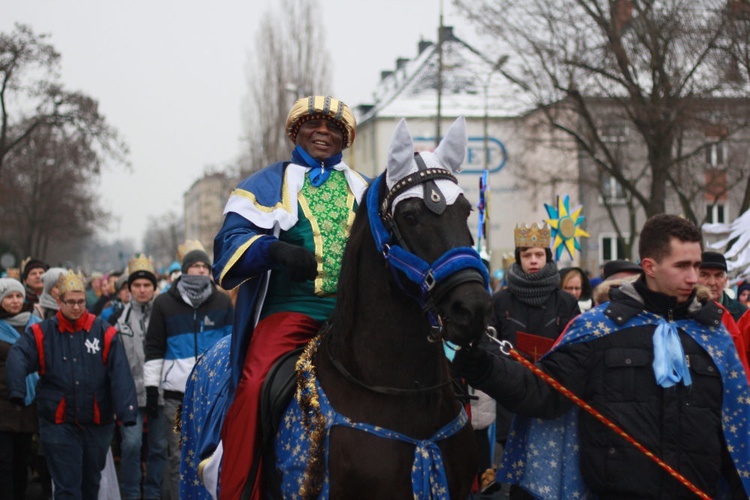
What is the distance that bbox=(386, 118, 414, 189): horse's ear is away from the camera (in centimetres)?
406

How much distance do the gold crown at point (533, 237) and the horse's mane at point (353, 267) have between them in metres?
4.04

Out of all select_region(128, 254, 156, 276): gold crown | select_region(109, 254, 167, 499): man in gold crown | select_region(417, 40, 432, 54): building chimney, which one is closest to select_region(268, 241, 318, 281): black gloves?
select_region(109, 254, 167, 499): man in gold crown

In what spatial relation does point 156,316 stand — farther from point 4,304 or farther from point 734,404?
point 734,404

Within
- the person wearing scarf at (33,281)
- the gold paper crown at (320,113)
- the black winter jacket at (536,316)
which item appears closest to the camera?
the gold paper crown at (320,113)

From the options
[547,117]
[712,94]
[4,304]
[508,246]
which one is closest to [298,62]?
[508,246]

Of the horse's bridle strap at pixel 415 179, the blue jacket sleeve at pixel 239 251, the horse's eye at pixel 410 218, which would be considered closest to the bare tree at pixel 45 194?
the blue jacket sleeve at pixel 239 251

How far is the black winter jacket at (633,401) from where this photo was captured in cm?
456

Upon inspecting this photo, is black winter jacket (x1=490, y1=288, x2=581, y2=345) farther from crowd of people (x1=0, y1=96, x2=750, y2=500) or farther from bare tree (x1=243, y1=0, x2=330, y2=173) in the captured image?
bare tree (x1=243, y1=0, x2=330, y2=173)

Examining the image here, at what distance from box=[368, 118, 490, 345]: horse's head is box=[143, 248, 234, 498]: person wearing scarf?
5.47 m

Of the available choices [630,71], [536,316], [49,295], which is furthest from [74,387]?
[630,71]

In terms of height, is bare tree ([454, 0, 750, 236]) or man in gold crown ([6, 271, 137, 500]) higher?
bare tree ([454, 0, 750, 236])

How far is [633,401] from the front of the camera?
4645 millimetres

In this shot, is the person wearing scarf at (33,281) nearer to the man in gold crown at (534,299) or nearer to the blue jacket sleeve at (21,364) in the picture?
the blue jacket sleeve at (21,364)

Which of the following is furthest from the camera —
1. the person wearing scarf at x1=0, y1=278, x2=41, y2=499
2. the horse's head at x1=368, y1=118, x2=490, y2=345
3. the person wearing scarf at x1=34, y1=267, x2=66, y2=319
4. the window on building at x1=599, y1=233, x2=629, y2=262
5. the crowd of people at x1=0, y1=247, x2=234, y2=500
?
the window on building at x1=599, y1=233, x2=629, y2=262
